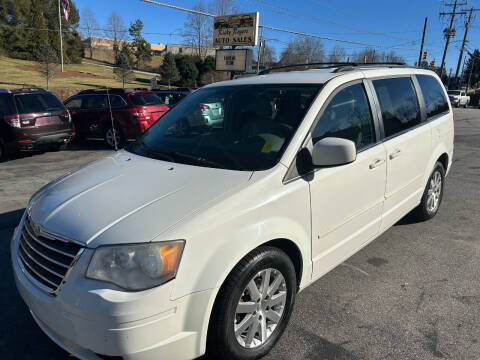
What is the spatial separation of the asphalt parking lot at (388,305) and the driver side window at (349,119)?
4.21ft

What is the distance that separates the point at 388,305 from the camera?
3076mm

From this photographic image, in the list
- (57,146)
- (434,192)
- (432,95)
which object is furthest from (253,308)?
(57,146)

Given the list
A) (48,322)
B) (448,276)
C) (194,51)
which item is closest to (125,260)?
(48,322)

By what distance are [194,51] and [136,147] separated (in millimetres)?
61031

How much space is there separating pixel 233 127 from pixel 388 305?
1.91 meters

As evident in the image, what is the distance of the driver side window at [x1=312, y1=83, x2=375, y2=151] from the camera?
2.84 metres

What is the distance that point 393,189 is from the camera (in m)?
3.55

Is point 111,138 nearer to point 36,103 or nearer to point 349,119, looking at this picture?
point 36,103

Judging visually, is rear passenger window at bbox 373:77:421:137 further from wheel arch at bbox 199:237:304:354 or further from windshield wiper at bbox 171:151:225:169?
windshield wiper at bbox 171:151:225:169

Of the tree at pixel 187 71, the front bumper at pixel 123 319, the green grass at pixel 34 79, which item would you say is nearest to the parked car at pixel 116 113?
the front bumper at pixel 123 319

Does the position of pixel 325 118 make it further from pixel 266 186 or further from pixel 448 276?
pixel 448 276

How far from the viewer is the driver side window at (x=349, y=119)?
2842 mm

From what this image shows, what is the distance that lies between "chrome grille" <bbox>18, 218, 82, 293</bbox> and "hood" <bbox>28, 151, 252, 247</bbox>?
6 cm

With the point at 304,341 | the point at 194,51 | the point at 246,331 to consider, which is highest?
the point at 194,51
